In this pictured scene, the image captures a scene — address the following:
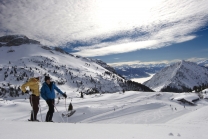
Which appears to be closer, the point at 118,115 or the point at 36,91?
the point at 36,91

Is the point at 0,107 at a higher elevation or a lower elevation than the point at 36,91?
lower

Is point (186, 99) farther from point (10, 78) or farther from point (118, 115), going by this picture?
point (10, 78)

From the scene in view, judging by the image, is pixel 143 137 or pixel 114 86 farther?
pixel 114 86

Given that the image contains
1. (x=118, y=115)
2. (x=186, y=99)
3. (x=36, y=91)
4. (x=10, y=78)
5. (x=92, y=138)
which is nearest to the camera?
(x=92, y=138)

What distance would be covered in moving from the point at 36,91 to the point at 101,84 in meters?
185

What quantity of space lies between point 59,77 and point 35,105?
7529 inches

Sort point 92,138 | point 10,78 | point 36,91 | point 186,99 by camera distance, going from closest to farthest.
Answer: point 92,138 < point 36,91 < point 186,99 < point 10,78

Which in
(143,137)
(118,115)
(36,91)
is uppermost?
(36,91)

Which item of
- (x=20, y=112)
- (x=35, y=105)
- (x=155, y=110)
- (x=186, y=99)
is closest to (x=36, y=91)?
(x=35, y=105)

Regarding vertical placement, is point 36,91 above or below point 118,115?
above

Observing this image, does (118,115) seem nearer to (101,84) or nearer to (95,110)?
(95,110)

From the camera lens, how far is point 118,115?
2598 centimetres

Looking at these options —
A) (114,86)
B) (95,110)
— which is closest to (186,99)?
(95,110)

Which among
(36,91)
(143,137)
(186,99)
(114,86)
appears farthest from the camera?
(114,86)
